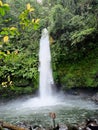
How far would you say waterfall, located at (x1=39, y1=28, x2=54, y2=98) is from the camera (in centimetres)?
1675

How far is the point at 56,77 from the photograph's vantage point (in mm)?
16609

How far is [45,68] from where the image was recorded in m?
17.5

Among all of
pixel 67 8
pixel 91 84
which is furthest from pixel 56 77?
pixel 67 8

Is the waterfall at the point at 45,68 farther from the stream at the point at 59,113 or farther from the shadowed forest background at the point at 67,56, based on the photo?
the stream at the point at 59,113

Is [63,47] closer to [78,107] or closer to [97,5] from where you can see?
[97,5]

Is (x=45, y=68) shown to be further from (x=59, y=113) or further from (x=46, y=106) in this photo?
(x=59, y=113)

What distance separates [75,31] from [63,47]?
4.57ft

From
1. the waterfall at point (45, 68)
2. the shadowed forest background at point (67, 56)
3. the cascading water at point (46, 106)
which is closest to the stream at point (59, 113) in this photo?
the cascading water at point (46, 106)

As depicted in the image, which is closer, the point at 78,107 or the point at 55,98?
the point at 78,107

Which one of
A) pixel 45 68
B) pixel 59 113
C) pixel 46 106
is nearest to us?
pixel 59 113

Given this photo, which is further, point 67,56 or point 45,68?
point 45,68

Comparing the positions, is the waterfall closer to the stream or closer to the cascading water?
the cascading water

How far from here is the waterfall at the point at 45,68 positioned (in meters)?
16.8

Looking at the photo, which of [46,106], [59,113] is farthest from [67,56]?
[59,113]
